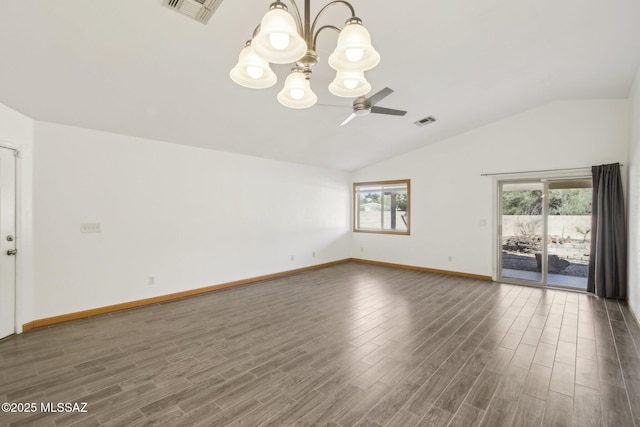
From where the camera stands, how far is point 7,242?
326 cm

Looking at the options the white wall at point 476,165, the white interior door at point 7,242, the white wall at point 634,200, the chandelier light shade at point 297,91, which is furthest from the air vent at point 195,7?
the white wall at point 634,200

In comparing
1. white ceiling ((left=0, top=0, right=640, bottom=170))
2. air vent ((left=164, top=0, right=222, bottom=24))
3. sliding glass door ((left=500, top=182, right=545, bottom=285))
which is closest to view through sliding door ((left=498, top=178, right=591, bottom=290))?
sliding glass door ((left=500, top=182, right=545, bottom=285))

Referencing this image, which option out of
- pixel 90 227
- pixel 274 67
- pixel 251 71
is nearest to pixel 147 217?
pixel 90 227

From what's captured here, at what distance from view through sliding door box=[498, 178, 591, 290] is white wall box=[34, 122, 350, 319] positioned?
14.8 feet

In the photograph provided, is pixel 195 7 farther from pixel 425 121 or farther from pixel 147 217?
pixel 425 121

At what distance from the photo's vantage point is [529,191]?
18.2 feet

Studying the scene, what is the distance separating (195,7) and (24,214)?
10.8 feet

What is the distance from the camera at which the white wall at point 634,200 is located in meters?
3.73

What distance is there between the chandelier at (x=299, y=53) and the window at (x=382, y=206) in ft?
18.0

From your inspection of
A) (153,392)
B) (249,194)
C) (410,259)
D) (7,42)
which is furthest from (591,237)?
(7,42)

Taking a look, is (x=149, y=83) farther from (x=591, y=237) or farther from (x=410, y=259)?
(x=591, y=237)

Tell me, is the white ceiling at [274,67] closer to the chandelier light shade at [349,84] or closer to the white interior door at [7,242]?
the white interior door at [7,242]

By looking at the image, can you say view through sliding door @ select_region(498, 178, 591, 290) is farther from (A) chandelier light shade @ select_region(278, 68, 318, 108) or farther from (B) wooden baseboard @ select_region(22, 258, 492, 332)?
(A) chandelier light shade @ select_region(278, 68, 318, 108)

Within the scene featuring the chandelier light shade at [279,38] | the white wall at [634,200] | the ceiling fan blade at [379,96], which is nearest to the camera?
the chandelier light shade at [279,38]
